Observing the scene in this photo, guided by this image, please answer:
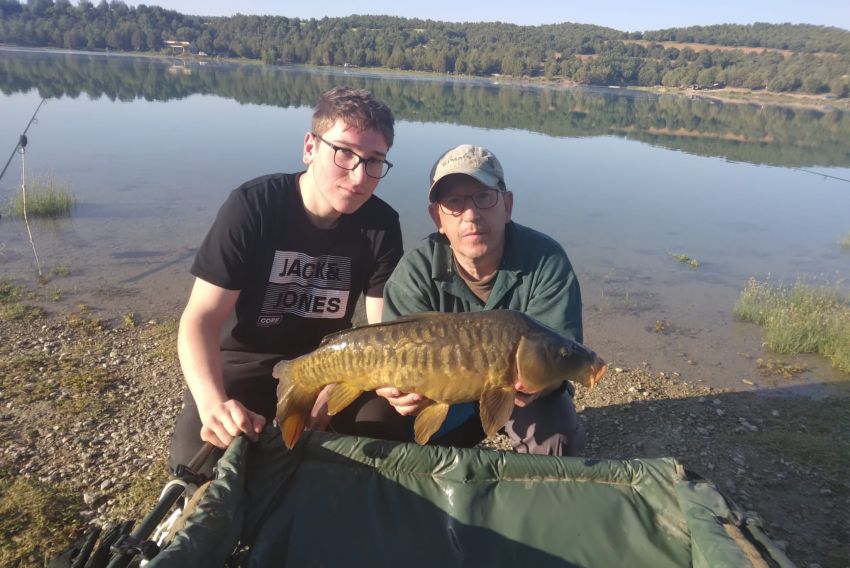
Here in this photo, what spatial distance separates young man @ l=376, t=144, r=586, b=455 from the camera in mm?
2193

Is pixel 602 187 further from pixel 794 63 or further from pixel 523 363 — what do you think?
pixel 794 63

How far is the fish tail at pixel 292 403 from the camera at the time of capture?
1.95 m

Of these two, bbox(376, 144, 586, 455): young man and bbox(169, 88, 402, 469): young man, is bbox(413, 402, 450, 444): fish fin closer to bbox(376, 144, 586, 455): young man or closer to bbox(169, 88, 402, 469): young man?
bbox(376, 144, 586, 455): young man

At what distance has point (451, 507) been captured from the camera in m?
1.96

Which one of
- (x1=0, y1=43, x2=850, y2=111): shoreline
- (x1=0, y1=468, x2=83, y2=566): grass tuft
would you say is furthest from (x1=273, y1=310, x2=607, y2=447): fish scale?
(x1=0, y1=43, x2=850, y2=111): shoreline

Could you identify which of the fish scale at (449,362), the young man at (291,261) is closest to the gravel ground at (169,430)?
the young man at (291,261)

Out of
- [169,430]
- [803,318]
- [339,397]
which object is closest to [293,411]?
[339,397]

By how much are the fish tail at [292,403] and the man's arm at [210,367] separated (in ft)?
0.24

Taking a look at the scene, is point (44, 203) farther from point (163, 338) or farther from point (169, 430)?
point (169, 430)

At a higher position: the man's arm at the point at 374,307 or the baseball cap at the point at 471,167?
the baseball cap at the point at 471,167

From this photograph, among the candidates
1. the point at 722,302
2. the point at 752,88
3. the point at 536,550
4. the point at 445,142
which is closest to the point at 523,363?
the point at 536,550

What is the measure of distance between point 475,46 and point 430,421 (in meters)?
81.2

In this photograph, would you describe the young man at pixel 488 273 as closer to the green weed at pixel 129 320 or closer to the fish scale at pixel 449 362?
the fish scale at pixel 449 362

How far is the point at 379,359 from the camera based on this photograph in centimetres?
195
